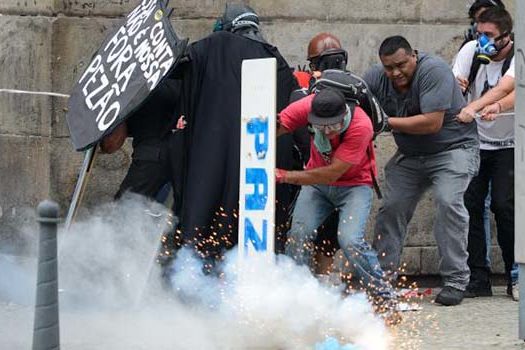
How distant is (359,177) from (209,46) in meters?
1.12

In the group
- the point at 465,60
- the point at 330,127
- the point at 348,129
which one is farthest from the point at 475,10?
the point at 330,127

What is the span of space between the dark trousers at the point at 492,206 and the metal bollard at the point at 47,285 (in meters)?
3.84

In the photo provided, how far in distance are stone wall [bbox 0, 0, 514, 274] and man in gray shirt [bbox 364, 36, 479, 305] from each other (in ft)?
3.18

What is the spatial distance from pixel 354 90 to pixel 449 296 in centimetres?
160

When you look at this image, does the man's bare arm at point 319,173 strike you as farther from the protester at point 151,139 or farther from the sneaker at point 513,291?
the sneaker at point 513,291

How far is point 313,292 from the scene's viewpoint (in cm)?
598

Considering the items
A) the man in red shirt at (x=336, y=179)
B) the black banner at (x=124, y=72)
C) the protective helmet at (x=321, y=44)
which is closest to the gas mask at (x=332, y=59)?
the protective helmet at (x=321, y=44)

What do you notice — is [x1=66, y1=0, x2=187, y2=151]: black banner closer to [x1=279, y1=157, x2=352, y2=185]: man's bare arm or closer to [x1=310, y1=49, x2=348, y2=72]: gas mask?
[x1=279, y1=157, x2=352, y2=185]: man's bare arm

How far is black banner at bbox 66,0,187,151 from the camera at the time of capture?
683cm

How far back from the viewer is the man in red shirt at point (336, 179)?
6457mm

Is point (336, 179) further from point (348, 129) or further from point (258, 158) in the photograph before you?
point (258, 158)

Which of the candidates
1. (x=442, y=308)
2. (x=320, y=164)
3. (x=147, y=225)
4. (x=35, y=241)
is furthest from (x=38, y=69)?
(x=442, y=308)

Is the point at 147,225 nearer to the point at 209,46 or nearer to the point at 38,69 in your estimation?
the point at 209,46

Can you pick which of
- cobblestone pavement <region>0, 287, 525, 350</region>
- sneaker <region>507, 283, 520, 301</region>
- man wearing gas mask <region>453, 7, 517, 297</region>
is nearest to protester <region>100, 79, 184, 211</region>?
cobblestone pavement <region>0, 287, 525, 350</region>
